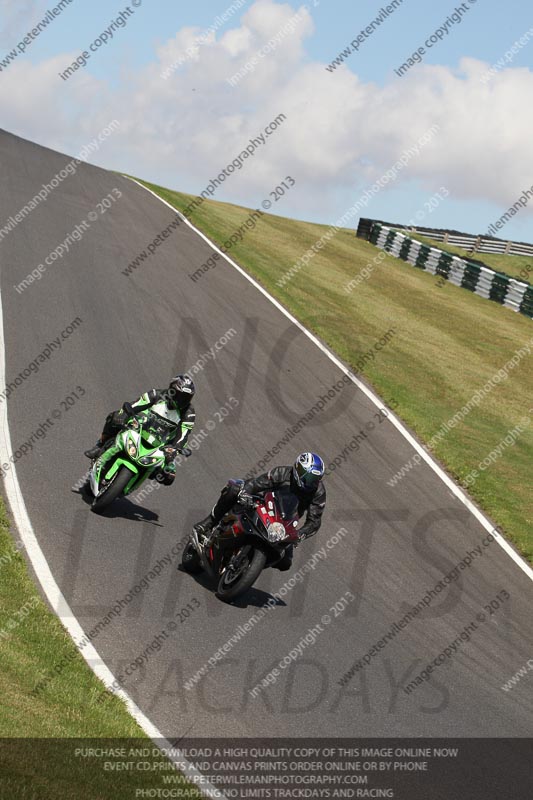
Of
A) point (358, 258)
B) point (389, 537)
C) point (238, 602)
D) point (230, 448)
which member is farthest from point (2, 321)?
point (358, 258)

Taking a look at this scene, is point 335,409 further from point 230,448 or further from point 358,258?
point 358,258

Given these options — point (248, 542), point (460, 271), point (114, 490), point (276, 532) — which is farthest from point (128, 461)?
point (460, 271)

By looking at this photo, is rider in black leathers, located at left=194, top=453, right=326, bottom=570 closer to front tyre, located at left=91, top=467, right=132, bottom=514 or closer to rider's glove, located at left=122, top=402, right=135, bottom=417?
front tyre, located at left=91, top=467, right=132, bottom=514

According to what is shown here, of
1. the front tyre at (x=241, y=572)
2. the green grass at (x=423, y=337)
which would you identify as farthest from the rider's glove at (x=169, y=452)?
the green grass at (x=423, y=337)

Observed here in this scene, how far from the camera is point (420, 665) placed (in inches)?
453

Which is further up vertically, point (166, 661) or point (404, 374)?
point (404, 374)

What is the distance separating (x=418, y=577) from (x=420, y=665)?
9.09 ft

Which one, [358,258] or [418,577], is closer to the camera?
[418,577]

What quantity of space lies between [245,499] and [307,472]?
0.80 metres

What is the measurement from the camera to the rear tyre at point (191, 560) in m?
12.0

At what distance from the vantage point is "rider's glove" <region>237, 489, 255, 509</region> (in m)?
11.5

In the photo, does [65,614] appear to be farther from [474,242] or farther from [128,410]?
[474,242]

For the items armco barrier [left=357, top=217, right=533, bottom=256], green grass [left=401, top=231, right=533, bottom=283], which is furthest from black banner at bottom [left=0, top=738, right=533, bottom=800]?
armco barrier [left=357, top=217, right=533, bottom=256]

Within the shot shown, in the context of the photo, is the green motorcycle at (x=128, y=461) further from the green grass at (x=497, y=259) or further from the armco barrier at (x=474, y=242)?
the armco barrier at (x=474, y=242)
